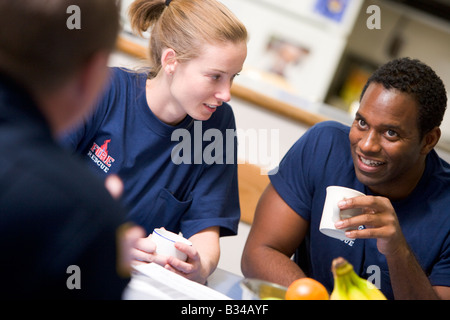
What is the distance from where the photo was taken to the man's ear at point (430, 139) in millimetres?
1379

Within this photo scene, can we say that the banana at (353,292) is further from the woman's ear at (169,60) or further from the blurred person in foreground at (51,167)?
the woman's ear at (169,60)

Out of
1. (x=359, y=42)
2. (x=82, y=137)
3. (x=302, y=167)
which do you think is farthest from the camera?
(x=359, y=42)

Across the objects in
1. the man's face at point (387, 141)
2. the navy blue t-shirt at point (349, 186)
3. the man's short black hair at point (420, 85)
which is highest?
the man's short black hair at point (420, 85)

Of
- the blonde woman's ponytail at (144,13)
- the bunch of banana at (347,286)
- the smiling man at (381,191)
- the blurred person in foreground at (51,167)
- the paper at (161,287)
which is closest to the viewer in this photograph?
the blurred person in foreground at (51,167)

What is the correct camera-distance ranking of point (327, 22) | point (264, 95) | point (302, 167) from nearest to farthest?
1. point (302, 167)
2. point (264, 95)
3. point (327, 22)

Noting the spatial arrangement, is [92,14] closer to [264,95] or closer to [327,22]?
[264,95]

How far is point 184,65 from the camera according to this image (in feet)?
4.51

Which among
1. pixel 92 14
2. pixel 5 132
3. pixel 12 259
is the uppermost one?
pixel 92 14

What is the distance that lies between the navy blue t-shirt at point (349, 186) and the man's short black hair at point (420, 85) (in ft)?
0.53

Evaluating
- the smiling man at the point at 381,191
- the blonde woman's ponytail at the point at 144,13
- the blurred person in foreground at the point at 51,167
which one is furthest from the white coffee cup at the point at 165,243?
the blonde woman's ponytail at the point at 144,13

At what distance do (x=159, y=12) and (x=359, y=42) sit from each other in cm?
372

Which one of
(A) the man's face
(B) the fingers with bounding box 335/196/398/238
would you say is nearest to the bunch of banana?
(B) the fingers with bounding box 335/196/398/238
